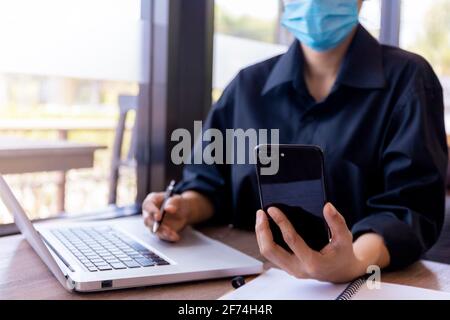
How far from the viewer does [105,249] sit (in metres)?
0.67

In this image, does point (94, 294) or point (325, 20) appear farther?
point (325, 20)

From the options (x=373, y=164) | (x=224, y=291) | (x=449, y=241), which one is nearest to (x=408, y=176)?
(x=373, y=164)

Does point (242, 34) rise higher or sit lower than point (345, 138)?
higher

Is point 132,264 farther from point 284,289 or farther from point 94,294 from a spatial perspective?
point 284,289

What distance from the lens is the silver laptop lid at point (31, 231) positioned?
0.58 meters

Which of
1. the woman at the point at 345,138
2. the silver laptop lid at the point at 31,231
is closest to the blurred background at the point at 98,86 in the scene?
the woman at the point at 345,138

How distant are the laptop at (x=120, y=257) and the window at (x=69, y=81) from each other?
0.30 meters

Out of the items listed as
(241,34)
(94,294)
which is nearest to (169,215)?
(94,294)

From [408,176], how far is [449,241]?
232mm

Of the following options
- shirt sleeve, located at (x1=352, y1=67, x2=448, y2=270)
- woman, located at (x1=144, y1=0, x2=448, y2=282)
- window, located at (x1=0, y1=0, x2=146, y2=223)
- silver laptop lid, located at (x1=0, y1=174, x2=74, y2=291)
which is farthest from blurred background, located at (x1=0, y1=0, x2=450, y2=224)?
silver laptop lid, located at (x1=0, y1=174, x2=74, y2=291)

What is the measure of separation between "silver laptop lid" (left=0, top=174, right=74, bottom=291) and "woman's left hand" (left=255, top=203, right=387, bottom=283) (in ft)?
0.80

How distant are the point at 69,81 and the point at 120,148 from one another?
0.23 metres

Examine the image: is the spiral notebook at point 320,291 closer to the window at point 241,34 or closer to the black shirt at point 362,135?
the black shirt at point 362,135

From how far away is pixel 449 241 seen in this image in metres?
0.87
